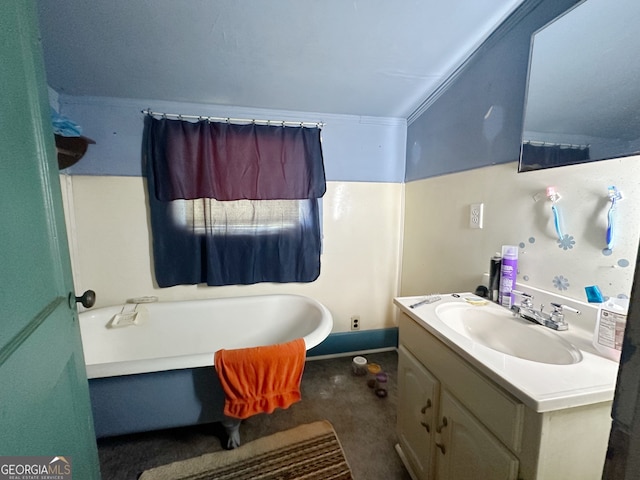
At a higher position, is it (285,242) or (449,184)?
(449,184)

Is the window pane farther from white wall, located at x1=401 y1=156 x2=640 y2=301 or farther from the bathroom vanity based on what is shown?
the bathroom vanity

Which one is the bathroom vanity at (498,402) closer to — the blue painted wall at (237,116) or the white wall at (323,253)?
the white wall at (323,253)

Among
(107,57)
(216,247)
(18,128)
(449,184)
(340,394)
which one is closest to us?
(18,128)

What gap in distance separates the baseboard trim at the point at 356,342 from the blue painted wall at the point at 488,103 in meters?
1.40

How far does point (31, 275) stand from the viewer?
537 mm

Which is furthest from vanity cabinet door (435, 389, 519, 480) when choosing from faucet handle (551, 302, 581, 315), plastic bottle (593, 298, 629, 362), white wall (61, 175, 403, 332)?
white wall (61, 175, 403, 332)

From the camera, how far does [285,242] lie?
6.49ft

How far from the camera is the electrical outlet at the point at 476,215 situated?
1307 mm

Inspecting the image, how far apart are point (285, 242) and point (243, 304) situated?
1.86ft

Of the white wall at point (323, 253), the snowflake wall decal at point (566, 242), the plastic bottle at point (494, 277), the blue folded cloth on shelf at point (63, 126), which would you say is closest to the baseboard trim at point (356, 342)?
the white wall at point (323, 253)

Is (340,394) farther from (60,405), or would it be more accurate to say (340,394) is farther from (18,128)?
(18,128)

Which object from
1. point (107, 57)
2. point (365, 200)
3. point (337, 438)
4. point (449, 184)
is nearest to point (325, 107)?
point (365, 200)

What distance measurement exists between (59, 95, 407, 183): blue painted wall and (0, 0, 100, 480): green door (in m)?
1.30

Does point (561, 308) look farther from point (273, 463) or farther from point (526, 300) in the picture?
point (273, 463)
